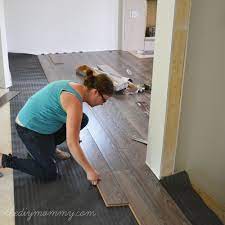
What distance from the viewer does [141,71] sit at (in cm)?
514

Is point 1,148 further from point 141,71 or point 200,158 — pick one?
point 141,71

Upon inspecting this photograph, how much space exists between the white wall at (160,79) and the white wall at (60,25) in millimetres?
4224

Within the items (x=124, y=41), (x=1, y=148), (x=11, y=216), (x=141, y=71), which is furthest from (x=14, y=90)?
(x=124, y=41)

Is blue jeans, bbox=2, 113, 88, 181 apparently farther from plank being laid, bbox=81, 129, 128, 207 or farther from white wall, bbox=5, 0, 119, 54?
white wall, bbox=5, 0, 119, 54

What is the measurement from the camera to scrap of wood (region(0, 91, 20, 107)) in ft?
12.1

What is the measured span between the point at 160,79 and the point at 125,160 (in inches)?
29.6

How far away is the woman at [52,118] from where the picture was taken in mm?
2109

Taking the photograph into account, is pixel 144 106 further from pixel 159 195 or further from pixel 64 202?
pixel 64 202

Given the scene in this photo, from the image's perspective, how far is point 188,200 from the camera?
7.37 ft

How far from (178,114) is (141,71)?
2.97m

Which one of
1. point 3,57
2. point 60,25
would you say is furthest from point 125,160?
point 60,25

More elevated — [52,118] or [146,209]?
[52,118]

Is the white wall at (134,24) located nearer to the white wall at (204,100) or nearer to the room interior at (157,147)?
the room interior at (157,147)

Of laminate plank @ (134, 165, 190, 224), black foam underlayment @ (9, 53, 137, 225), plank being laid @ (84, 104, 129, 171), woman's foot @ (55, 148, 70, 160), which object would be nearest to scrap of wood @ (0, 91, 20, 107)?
plank being laid @ (84, 104, 129, 171)
